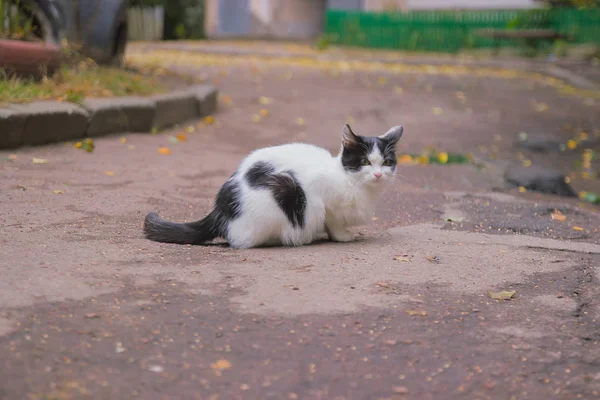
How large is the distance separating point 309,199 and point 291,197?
0.39 feet

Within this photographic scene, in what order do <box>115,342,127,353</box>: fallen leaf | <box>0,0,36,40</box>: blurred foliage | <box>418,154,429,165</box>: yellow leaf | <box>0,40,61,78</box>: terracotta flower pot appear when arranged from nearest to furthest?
<box>115,342,127,353</box>: fallen leaf, <box>0,40,61,78</box>: terracotta flower pot, <box>0,0,36,40</box>: blurred foliage, <box>418,154,429,165</box>: yellow leaf

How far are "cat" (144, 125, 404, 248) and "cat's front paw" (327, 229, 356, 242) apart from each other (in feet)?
0.17

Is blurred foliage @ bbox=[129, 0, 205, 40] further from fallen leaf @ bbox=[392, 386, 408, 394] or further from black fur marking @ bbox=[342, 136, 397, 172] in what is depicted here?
fallen leaf @ bbox=[392, 386, 408, 394]

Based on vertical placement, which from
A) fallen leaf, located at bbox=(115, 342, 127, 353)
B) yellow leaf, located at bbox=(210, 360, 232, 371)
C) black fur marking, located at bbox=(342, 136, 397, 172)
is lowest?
yellow leaf, located at bbox=(210, 360, 232, 371)

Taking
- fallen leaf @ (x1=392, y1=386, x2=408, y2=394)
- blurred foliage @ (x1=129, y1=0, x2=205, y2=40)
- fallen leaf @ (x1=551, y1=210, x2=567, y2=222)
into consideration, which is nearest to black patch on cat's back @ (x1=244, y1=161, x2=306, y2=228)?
fallen leaf @ (x1=392, y1=386, x2=408, y2=394)

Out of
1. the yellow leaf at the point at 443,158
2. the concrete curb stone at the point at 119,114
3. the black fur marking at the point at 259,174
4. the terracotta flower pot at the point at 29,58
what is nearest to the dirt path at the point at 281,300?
the black fur marking at the point at 259,174

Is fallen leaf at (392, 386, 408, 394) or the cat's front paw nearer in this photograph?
fallen leaf at (392, 386, 408, 394)

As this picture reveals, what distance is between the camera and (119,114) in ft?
23.6

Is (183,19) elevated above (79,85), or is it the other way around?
(183,19)

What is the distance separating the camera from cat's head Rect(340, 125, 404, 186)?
4129 millimetres

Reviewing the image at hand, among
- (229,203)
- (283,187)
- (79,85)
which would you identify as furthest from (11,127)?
(283,187)

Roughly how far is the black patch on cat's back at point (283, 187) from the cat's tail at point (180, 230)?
0.31 m

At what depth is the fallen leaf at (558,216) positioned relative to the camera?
540 centimetres

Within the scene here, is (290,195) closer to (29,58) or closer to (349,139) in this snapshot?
(349,139)
